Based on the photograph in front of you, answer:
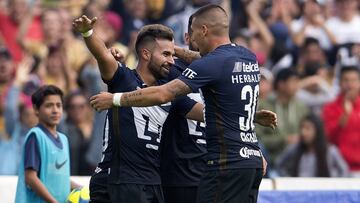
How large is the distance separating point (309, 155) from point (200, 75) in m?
6.77

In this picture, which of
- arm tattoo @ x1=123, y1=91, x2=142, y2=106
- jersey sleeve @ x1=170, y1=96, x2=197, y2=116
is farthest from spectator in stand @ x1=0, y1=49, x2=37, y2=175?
arm tattoo @ x1=123, y1=91, x2=142, y2=106

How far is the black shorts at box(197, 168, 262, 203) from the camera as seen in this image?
8.81 meters

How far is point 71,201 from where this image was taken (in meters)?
10.3

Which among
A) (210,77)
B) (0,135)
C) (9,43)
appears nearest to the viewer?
(210,77)

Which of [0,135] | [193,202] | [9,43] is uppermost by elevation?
[9,43]

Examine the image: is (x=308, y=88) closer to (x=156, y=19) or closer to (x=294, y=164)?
(x=294, y=164)

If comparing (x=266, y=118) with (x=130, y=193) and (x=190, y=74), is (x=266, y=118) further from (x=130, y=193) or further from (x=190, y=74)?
(x=130, y=193)

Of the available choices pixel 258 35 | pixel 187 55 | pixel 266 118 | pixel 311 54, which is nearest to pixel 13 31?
pixel 258 35

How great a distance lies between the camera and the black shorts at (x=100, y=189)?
9422mm

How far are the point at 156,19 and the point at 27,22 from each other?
2077 mm

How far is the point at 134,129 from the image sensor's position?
9.29 metres

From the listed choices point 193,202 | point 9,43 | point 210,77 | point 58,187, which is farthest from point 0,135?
point 210,77

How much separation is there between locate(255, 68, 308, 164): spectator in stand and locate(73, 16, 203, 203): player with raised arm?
596 centimetres

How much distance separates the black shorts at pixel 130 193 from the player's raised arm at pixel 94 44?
3.18 ft
